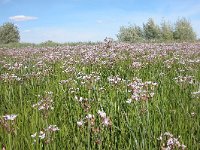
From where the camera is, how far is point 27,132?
3988 mm

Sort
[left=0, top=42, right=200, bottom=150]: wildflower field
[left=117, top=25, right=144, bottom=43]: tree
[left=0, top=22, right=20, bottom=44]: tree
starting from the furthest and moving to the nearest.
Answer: [left=0, top=22, right=20, bottom=44]: tree, [left=117, top=25, right=144, bottom=43]: tree, [left=0, top=42, right=200, bottom=150]: wildflower field

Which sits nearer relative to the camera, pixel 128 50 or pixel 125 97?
pixel 125 97

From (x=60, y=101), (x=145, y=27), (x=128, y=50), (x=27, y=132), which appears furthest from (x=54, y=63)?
(x=145, y=27)

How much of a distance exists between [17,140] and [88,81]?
76.8 inches

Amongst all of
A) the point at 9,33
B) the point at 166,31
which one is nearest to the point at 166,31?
the point at 166,31

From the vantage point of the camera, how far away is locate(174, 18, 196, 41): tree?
56688mm

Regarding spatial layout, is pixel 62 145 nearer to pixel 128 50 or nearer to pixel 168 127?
pixel 168 127

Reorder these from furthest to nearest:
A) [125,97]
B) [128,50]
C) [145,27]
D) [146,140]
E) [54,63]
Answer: [145,27] → [128,50] → [54,63] → [125,97] → [146,140]

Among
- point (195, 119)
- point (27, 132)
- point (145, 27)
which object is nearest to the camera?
point (27, 132)

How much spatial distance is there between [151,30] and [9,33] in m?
34.7

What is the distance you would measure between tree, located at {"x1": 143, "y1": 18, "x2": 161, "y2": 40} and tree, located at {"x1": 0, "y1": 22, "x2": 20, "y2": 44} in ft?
107

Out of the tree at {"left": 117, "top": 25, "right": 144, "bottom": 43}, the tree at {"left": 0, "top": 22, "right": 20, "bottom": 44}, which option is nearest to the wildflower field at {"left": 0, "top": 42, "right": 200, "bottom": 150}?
the tree at {"left": 117, "top": 25, "right": 144, "bottom": 43}

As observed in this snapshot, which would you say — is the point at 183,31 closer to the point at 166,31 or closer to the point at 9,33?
the point at 166,31

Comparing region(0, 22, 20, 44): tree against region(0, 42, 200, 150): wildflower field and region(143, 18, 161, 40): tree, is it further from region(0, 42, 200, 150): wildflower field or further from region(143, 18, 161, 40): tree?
region(0, 42, 200, 150): wildflower field
